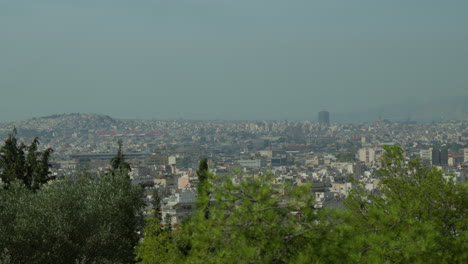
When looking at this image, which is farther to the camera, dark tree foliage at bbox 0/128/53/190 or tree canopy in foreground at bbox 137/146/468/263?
dark tree foliage at bbox 0/128/53/190

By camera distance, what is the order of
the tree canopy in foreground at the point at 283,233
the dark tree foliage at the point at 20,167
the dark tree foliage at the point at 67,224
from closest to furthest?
the tree canopy in foreground at the point at 283,233, the dark tree foliage at the point at 67,224, the dark tree foliage at the point at 20,167

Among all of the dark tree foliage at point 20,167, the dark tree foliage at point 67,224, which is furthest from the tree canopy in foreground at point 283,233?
the dark tree foliage at point 20,167

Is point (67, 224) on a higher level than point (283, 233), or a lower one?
lower

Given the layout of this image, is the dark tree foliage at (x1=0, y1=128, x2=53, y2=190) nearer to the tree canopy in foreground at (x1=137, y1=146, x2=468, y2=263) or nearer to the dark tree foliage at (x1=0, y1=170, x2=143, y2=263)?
the dark tree foliage at (x1=0, y1=170, x2=143, y2=263)

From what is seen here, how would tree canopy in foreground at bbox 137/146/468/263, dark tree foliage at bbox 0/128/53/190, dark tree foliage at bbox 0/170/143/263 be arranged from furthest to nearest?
dark tree foliage at bbox 0/128/53/190 < dark tree foliage at bbox 0/170/143/263 < tree canopy in foreground at bbox 137/146/468/263

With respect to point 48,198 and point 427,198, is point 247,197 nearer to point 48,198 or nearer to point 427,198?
point 427,198

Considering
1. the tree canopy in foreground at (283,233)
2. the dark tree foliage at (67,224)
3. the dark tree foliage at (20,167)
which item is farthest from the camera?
the dark tree foliage at (20,167)

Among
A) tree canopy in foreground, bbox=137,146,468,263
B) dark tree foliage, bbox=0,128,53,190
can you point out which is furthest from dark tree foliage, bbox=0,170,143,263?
tree canopy in foreground, bbox=137,146,468,263

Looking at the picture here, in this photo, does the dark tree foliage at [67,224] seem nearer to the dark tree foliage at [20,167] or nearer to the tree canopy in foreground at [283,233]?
the dark tree foliage at [20,167]

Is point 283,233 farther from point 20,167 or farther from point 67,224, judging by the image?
point 20,167

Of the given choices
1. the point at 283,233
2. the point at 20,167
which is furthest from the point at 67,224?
the point at 20,167

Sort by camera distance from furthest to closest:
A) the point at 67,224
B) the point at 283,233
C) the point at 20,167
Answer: the point at 20,167 → the point at 67,224 → the point at 283,233

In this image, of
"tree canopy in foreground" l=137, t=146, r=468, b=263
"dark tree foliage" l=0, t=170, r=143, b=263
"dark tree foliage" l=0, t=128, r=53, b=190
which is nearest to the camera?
"tree canopy in foreground" l=137, t=146, r=468, b=263

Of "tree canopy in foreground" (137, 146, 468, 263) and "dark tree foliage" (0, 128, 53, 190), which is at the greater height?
"tree canopy in foreground" (137, 146, 468, 263)
